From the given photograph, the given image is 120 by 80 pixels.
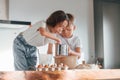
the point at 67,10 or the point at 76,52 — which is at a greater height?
the point at 67,10

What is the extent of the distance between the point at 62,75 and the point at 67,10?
1.75 ft

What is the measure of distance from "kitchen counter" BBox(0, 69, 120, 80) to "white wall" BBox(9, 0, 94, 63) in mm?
291

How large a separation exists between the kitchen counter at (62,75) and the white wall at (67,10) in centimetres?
29

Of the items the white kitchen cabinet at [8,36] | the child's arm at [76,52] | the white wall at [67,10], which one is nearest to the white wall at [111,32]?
the white wall at [67,10]

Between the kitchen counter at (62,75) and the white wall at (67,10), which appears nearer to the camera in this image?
the kitchen counter at (62,75)

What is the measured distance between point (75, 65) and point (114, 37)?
58 centimetres

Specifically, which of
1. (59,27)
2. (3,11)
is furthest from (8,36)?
(59,27)

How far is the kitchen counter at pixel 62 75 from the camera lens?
0.76 m

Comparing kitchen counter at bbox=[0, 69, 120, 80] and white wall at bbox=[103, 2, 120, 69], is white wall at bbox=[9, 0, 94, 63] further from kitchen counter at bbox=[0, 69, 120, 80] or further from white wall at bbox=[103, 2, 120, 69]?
kitchen counter at bbox=[0, 69, 120, 80]

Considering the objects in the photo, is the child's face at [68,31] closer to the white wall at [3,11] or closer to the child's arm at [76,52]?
the child's arm at [76,52]

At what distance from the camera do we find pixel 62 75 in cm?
83

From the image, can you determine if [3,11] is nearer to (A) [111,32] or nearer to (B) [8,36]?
(B) [8,36]

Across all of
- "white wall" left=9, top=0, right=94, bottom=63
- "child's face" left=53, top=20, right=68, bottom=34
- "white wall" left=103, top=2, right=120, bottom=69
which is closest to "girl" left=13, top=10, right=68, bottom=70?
"child's face" left=53, top=20, right=68, bottom=34

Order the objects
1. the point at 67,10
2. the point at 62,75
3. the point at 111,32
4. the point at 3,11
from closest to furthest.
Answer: the point at 62,75
the point at 3,11
the point at 67,10
the point at 111,32
